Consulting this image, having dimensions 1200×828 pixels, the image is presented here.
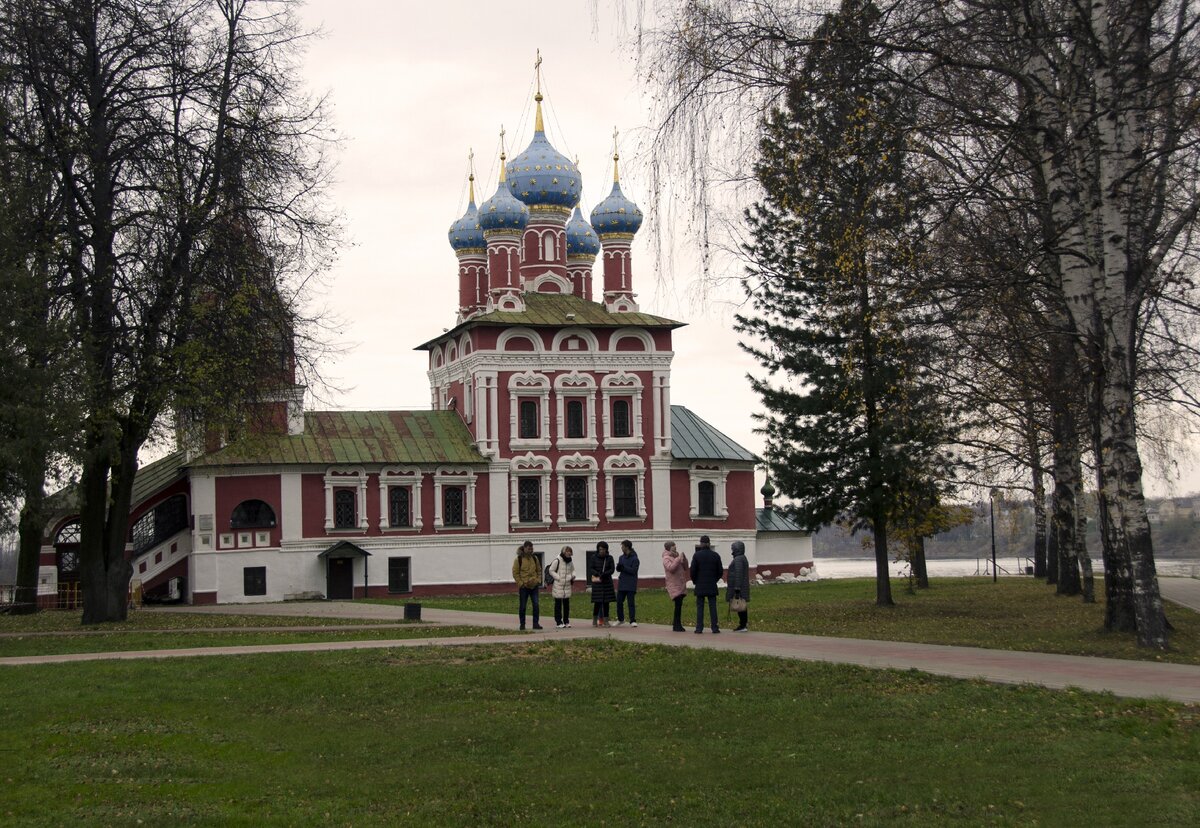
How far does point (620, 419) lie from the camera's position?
50.8 meters

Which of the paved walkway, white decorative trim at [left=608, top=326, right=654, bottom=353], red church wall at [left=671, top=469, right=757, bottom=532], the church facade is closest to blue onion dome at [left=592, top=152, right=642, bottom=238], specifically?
the church facade

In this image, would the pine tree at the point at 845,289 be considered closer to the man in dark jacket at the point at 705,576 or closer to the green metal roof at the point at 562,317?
the man in dark jacket at the point at 705,576

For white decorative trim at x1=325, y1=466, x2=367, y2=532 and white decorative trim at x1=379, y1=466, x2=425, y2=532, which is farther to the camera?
white decorative trim at x1=379, y1=466, x2=425, y2=532

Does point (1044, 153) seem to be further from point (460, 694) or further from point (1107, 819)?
point (1107, 819)

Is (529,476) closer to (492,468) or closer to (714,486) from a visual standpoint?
(492,468)

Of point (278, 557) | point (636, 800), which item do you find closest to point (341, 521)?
point (278, 557)

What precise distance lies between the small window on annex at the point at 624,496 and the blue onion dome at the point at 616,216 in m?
10.3

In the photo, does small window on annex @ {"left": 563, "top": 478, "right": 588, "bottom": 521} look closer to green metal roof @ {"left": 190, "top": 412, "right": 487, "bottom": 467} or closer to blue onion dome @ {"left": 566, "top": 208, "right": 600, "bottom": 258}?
green metal roof @ {"left": 190, "top": 412, "right": 487, "bottom": 467}

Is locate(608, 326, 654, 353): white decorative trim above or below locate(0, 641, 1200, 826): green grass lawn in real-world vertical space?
above

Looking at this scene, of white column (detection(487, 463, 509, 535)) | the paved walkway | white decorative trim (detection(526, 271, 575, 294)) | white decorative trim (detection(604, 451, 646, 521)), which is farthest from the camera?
white decorative trim (detection(526, 271, 575, 294))

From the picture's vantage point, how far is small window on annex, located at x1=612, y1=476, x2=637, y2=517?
50438 mm

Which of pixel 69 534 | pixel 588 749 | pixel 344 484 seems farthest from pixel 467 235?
pixel 588 749

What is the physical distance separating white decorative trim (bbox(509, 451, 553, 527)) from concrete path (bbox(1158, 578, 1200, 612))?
21.1 metres

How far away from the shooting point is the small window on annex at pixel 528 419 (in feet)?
162
